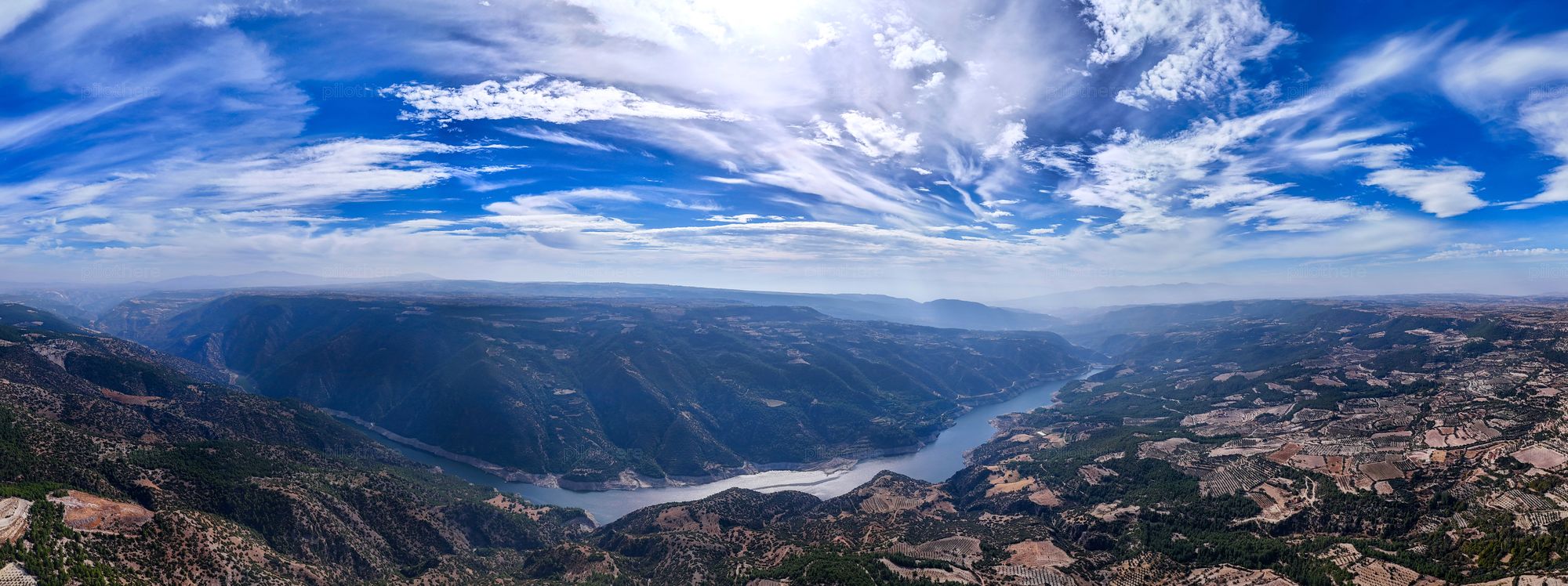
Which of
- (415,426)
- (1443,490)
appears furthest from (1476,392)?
(415,426)

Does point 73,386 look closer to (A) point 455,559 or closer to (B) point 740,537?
(A) point 455,559

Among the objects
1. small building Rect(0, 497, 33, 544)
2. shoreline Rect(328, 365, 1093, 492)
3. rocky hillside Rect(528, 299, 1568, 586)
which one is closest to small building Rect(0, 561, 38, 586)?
small building Rect(0, 497, 33, 544)

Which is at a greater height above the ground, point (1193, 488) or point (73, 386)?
point (73, 386)

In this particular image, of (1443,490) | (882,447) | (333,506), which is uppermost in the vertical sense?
(1443,490)

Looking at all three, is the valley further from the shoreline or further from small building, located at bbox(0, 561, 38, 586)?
the shoreline

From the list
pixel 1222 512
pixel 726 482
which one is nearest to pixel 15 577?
pixel 726 482

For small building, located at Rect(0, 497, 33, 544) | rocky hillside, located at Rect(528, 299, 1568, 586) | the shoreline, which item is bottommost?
the shoreline

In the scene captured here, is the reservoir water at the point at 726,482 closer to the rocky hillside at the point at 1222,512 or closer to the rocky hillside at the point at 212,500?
the rocky hillside at the point at 212,500

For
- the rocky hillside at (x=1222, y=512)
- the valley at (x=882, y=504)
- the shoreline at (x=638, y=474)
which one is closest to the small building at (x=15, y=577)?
the valley at (x=882, y=504)

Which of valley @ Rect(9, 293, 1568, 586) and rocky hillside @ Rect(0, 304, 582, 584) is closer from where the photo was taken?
rocky hillside @ Rect(0, 304, 582, 584)
